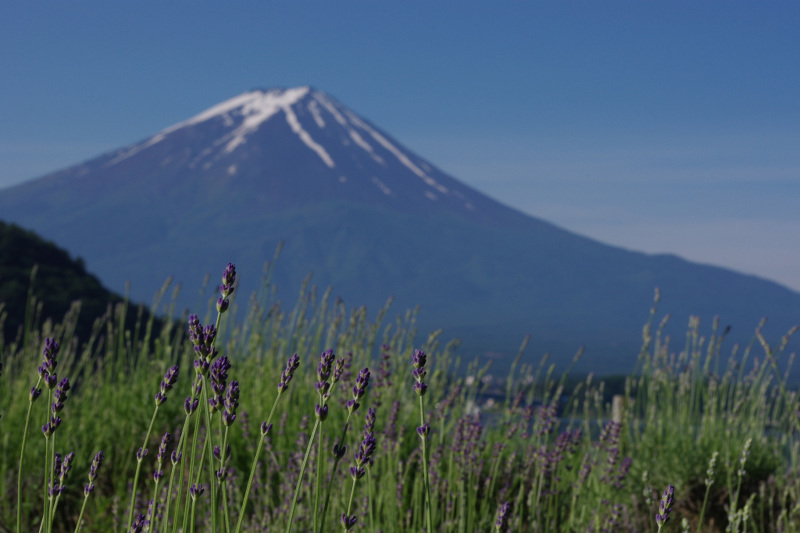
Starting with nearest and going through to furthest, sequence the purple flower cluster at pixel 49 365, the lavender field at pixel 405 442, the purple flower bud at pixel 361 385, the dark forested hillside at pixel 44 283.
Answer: the purple flower bud at pixel 361 385 < the purple flower cluster at pixel 49 365 < the lavender field at pixel 405 442 < the dark forested hillside at pixel 44 283

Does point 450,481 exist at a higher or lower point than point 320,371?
lower

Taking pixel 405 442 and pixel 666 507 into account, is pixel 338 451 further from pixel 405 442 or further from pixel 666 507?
pixel 405 442

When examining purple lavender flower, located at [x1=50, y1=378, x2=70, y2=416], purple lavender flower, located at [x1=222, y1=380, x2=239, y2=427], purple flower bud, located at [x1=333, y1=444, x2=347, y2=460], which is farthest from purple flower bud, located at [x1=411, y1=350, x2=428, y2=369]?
purple lavender flower, located at [x1=50, y1=378, x2=70, y2=416]

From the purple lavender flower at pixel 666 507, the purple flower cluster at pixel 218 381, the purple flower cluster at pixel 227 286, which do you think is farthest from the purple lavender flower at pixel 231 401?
the purple lavender flower at pixel 666 507

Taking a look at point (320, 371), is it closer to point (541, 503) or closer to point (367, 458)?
point (367, 458)

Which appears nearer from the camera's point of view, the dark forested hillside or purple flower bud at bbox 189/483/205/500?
purple flower bud at bbox 189/483/205/500

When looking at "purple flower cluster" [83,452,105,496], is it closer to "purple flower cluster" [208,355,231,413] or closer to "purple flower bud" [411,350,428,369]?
"purple flower cluster" [208,355,231,413]

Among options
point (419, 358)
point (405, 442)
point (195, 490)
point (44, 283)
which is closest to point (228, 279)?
point (419, 358)

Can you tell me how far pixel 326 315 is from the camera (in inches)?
209

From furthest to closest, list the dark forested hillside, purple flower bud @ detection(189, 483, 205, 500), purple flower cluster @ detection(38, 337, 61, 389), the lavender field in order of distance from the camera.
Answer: the dark forested hillside → the lavender field → purple flower bud @ detection(189, 483, 205, 500) → purple flower cluster @ detection(38, 337, 61, 389)

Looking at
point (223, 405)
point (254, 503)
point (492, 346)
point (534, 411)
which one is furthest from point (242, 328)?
point (492, 346)

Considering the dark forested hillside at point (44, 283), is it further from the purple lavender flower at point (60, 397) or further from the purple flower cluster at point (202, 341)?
the purple flower cluster at point (202, 341)

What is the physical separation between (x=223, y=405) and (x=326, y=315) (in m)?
3.93

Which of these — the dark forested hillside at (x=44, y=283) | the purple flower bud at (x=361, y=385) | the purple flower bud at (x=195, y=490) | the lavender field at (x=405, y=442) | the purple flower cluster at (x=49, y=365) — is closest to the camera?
the purple flower bud at (x=361, y=385)
